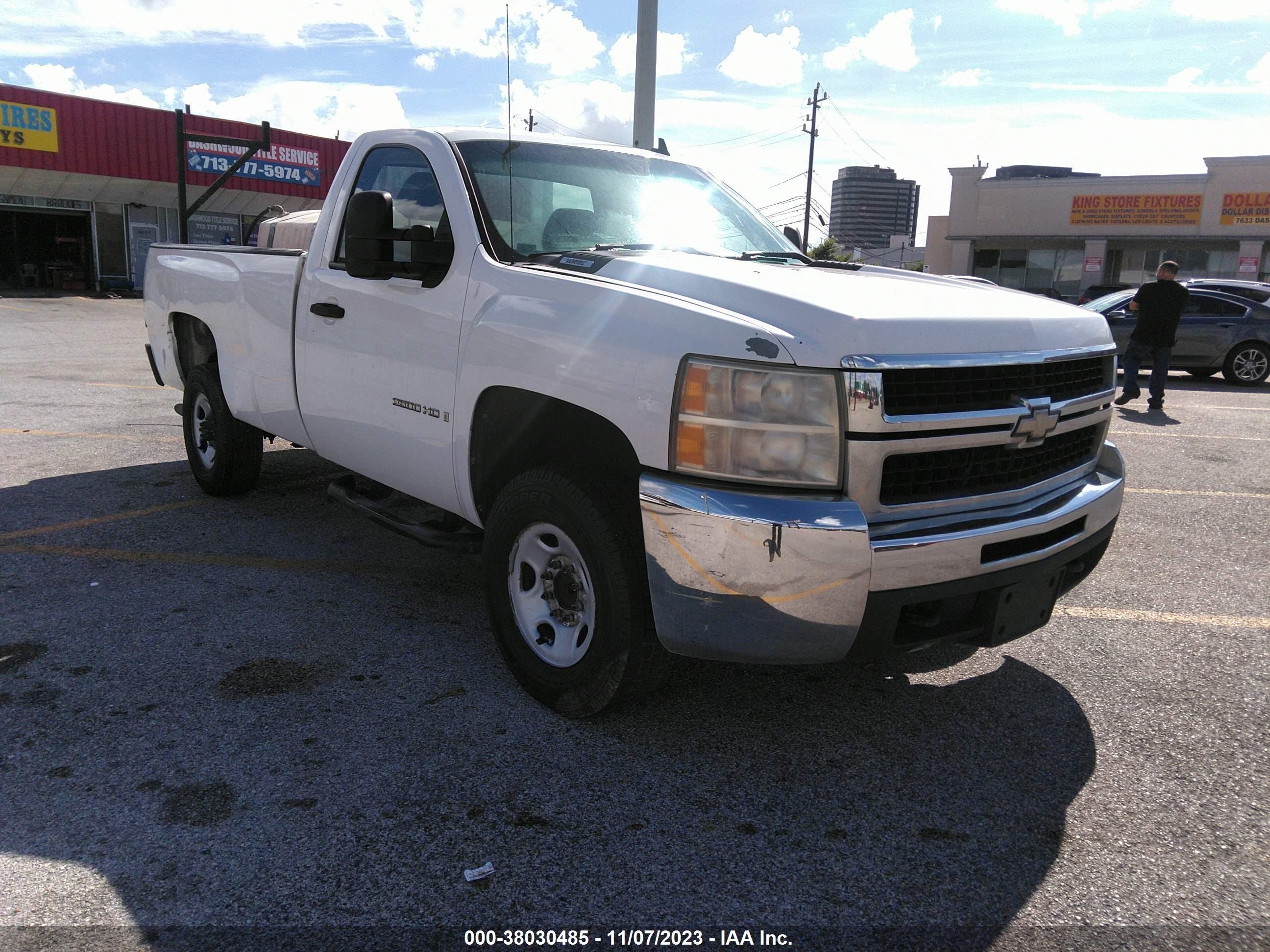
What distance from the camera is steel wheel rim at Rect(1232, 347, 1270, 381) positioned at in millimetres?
14547

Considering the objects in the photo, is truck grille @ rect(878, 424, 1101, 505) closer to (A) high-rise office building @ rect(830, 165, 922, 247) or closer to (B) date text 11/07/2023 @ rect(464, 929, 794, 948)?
(B) date text 11/07/2023 @ rect(464, 929, 794, 948)

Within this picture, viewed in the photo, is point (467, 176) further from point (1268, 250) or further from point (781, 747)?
point (1268, 250)

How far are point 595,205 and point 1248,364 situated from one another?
1414 cm

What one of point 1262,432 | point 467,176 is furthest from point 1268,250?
point 467,176

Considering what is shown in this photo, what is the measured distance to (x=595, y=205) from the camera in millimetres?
4020

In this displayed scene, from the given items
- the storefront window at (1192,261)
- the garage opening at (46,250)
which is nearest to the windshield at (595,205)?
the garage opening at (46,250)

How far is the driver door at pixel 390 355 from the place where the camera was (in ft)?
12.1

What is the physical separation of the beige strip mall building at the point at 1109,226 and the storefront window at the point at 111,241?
29518mm

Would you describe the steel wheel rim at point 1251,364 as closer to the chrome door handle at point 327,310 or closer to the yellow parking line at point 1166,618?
the yellow parking line at point 1166,618

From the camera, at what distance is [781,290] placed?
2.85 meters

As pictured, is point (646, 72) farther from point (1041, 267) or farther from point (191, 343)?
point (1041, 267)

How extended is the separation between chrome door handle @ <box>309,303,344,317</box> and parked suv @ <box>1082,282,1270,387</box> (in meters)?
13.0

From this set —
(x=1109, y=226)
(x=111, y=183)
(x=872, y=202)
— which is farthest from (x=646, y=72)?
(x=872, y=202)

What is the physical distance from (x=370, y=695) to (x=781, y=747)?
4.74ft
